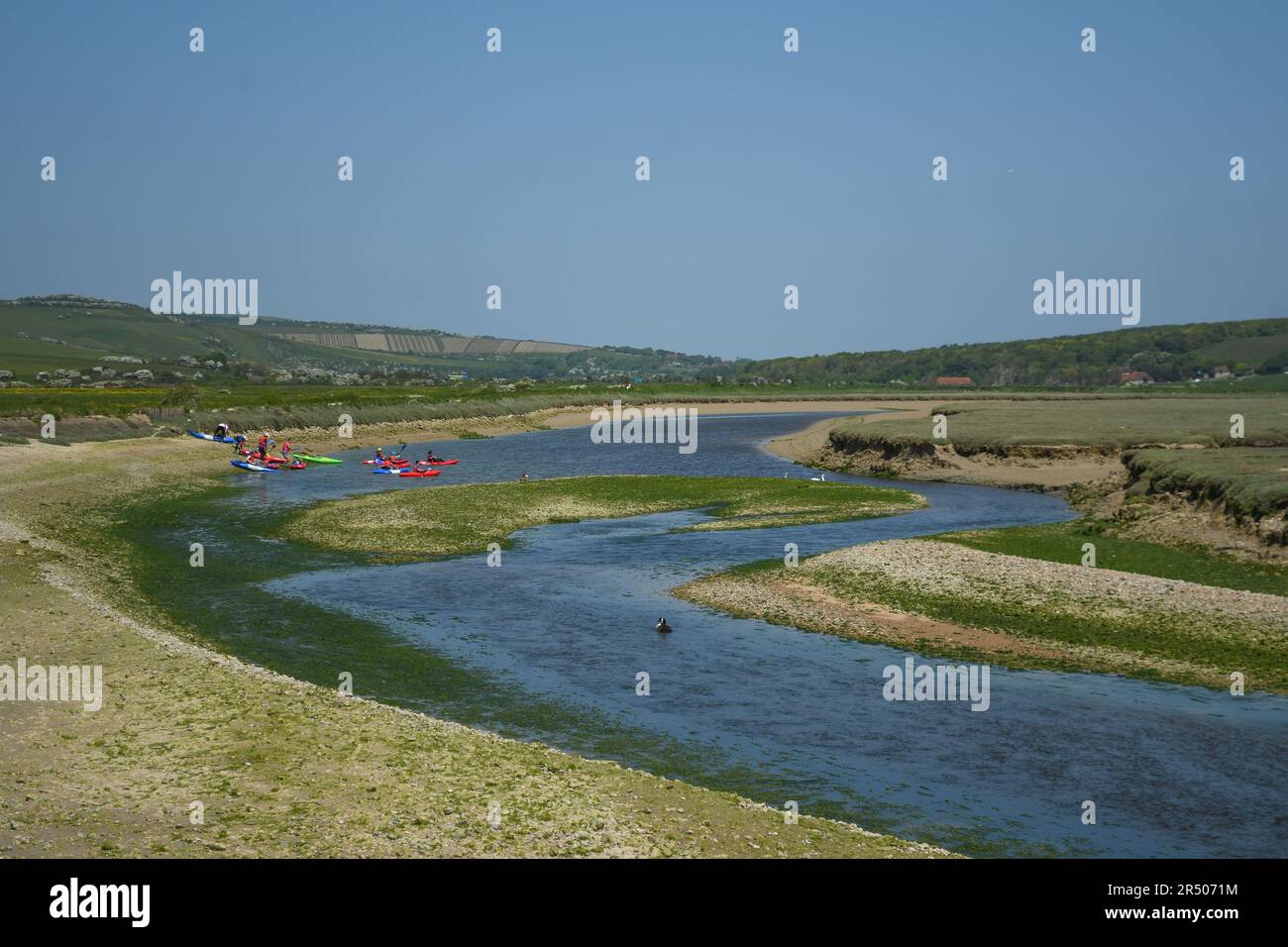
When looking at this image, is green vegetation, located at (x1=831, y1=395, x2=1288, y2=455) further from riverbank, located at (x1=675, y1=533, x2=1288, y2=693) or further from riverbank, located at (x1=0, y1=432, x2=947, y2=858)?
riverbank, located at (x1=0, y1=432, x2=947, y2=858)

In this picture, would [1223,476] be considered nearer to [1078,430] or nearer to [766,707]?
Answer: [766,707]

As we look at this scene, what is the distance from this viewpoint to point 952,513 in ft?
189

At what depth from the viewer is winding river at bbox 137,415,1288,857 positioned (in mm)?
18875

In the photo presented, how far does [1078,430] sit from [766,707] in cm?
6688

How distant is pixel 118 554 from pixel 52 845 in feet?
105

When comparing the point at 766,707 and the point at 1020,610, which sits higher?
the point at 1020,610

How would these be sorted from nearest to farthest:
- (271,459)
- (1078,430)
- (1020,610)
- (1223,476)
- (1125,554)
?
(1020,610) → (1125,554) → (1223,476) → (1078,430) → (271,459)

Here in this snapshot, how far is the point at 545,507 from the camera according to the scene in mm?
60406

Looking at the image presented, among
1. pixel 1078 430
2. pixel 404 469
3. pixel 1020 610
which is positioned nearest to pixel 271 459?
pixel 404 469

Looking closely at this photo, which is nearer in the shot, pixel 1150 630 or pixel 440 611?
pixel 1150 630
